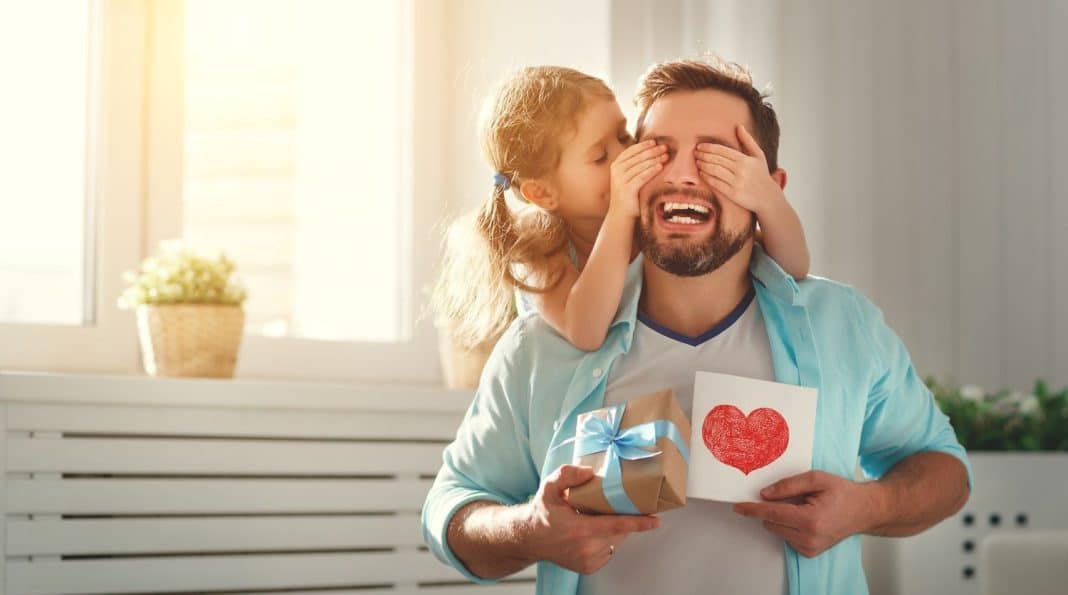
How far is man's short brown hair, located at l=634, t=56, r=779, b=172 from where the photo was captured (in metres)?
1.51

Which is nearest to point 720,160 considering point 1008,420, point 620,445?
point 620,445

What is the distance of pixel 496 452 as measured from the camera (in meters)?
1.53

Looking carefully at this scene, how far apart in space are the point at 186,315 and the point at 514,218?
3.51ft

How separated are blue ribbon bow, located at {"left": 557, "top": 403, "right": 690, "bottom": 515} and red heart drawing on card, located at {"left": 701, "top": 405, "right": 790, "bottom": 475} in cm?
5

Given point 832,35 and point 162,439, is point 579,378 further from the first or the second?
point 832,35

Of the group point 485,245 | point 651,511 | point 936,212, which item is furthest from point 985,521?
point 651,511

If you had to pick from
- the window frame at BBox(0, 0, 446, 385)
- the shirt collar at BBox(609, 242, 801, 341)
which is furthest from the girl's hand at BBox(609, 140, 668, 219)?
the window frame at BBox(0, 0, 446, 385)

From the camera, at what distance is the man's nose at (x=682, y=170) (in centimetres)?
144

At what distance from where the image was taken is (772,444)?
1332 millimetres

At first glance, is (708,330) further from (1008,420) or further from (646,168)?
(1008,420)

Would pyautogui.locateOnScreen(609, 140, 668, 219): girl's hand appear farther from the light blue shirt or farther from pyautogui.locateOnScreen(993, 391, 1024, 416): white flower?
pyautogui.locateOnScreen(993, 391, 1024, 416): white flower

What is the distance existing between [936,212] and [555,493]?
2.17 meters

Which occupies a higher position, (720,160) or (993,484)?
(720,160)

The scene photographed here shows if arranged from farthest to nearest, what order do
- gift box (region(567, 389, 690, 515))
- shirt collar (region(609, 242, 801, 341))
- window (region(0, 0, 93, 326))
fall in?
window (region(0, 0, 93, 326)), shirt collar (region(609, 242, 801, 341)), gift box (region(567, 389, 690, 515))
